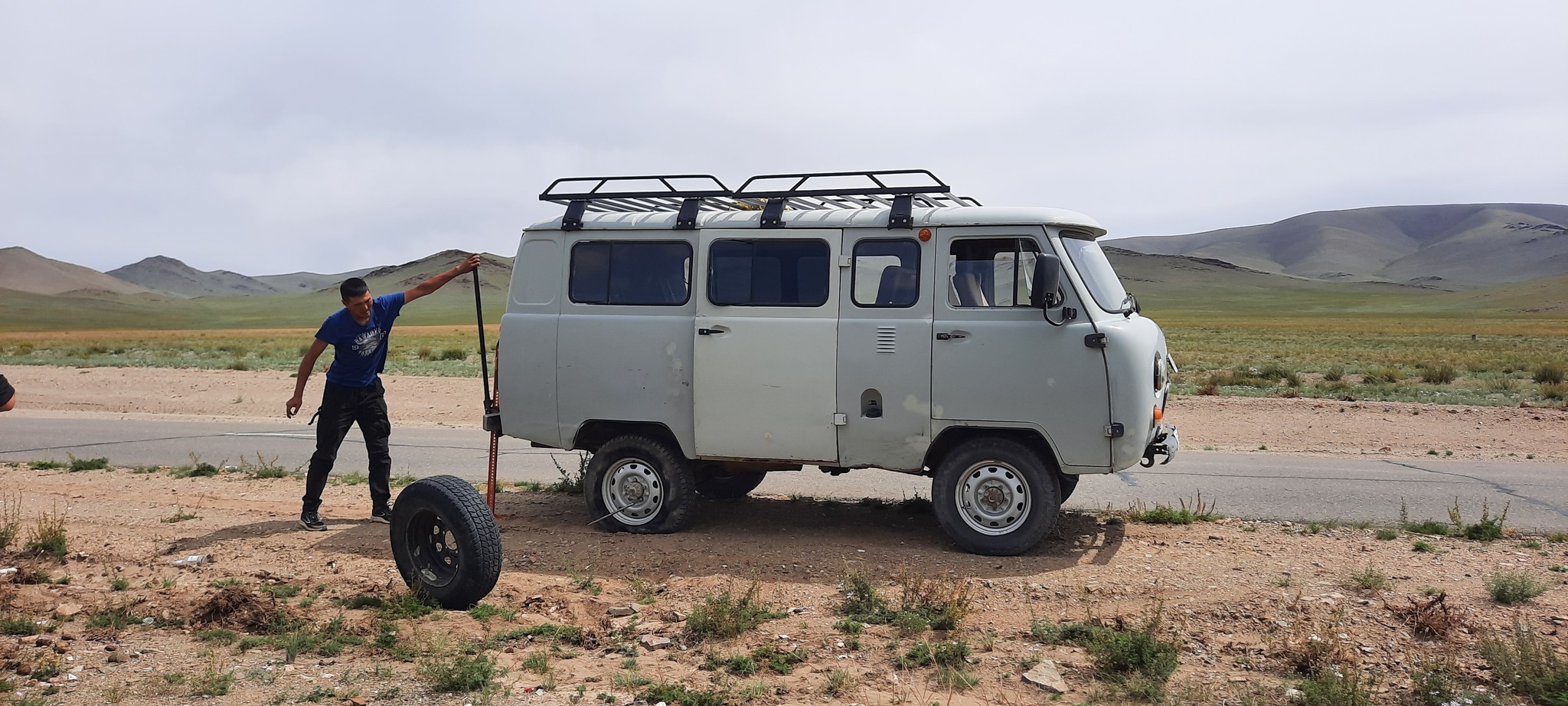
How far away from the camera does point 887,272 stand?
7.61 m

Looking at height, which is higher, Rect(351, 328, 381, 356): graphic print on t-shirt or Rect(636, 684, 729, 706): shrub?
Rect(351, 328, 381, 356): graphic print on t-shirt

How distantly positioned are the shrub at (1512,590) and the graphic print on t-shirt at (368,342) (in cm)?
768

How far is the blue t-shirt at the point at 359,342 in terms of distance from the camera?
820 centimetres

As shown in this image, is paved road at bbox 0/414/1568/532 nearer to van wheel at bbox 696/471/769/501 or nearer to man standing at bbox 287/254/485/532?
van wheel at bbox 696/471/769/501

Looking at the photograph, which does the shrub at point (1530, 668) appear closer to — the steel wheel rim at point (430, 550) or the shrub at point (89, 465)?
the steel wheel rim at point (430, 550)

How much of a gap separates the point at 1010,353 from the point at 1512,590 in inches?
123

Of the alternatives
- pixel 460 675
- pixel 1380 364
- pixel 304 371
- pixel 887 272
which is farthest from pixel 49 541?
pixel 1380 364

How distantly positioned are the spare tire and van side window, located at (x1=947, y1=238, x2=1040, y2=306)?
342 cm

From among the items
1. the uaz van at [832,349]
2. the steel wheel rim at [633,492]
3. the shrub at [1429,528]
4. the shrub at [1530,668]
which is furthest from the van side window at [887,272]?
the shrub at [1429,528]

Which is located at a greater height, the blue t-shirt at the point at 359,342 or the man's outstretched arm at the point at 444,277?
the man's outstretched arm at the point at 444,277

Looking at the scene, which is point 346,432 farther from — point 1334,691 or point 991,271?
point 1334,691

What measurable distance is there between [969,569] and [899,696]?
7.95 ft

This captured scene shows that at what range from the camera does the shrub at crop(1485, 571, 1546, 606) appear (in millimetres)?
6051

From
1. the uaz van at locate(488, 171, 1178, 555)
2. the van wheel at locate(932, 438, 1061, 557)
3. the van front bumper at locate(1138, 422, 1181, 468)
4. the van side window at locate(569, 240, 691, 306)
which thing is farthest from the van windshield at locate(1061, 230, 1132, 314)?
the van side window at locate(569, 240, 691, 306)
